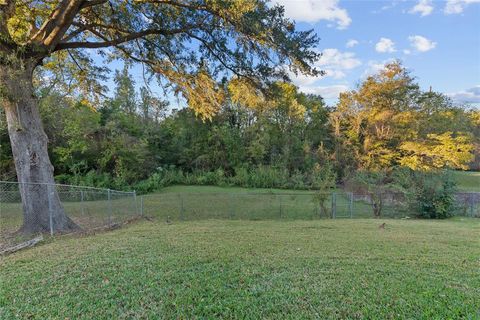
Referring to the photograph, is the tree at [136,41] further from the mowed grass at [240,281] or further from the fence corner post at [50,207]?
the mowed grass at [240,281]

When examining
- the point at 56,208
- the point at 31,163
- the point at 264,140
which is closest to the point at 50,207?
the point at 56,208

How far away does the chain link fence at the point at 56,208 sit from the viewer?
6312 mm

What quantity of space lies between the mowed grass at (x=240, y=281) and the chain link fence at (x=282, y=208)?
642 cm

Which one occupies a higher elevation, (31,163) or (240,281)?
(31,163)

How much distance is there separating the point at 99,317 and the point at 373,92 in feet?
81.2

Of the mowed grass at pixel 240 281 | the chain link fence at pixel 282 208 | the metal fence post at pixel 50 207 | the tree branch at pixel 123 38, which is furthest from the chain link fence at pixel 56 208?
the tree branch at pixel 123 38

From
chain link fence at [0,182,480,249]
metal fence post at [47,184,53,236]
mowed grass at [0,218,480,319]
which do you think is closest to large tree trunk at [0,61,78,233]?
metal fence post at [47,184,53,236]

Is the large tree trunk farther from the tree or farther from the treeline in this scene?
the treeline

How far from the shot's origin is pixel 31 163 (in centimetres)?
628

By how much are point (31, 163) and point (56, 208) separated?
3.93 ft

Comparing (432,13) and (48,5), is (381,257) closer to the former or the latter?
(432,13)

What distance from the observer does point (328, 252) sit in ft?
13.5

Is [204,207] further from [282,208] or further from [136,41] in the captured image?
[136,41]

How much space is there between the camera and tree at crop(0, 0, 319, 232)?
5.75m
